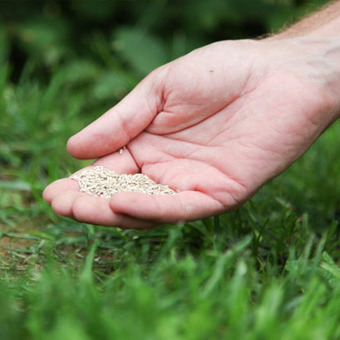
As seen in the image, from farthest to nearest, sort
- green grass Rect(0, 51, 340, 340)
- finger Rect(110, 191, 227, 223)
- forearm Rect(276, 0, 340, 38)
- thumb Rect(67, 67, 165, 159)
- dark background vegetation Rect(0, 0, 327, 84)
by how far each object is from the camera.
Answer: dark background vegetation Rect(0, 0, 327, 84) → forearm Rect(276, 0, 340, 38) → thumb Rect(67, 67, 165, 159) → finger Rect(110, 191, 227, 223) → green grass Rect(0, 51, 340, 340)

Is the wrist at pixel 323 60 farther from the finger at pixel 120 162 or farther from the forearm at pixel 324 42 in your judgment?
the finger at pixel 120 162

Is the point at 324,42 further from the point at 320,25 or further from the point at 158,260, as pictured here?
the point at 158,260

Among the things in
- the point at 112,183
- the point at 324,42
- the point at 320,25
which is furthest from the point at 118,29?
the point at 112,183

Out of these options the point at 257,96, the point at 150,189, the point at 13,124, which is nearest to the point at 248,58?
the point at 257,96

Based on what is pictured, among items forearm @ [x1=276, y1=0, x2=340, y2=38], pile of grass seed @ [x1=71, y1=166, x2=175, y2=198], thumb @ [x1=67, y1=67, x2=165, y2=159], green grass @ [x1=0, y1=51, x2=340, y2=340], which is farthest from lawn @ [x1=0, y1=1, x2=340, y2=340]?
forearm @ [x1=276, y1=0, x2=340, y2=38]

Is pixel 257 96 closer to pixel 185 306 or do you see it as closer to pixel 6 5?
pixel 185 306

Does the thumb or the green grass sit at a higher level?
the thumb

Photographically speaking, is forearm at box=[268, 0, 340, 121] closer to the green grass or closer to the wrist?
the wrist

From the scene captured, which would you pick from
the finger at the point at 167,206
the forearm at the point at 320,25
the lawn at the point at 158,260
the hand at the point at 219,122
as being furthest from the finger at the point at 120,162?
the forearm at the point at 320,25
